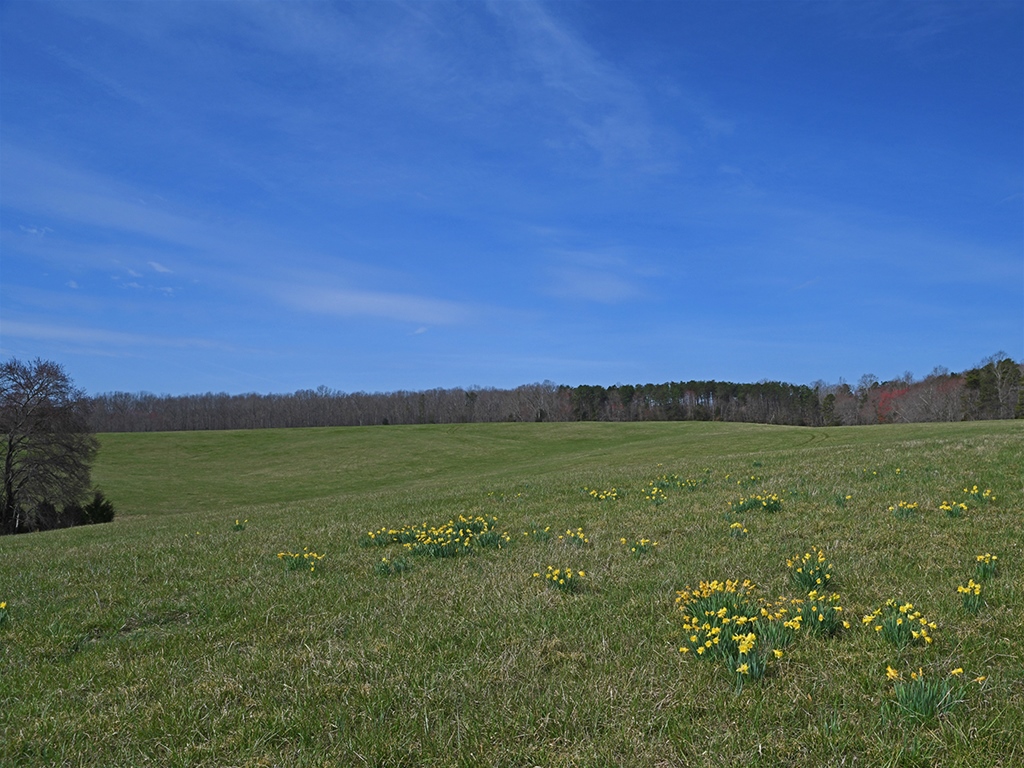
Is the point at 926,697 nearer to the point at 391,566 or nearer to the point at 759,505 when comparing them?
the point at 391,566

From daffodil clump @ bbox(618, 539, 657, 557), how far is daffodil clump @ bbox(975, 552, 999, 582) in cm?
344

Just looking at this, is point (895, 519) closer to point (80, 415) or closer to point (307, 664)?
point (307, 664)

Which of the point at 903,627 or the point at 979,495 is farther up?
the point at 979,495

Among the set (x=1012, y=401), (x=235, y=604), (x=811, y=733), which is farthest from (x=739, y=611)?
(x=1012, y=401)

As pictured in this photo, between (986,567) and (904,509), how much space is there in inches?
125

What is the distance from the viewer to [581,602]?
6.01 m

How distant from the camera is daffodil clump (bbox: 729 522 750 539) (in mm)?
8297

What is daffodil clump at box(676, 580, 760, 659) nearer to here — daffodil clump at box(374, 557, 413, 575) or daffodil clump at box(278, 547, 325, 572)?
daffodil clump at box(374, 557, 413, 575)

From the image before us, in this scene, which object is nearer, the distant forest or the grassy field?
the grassy field

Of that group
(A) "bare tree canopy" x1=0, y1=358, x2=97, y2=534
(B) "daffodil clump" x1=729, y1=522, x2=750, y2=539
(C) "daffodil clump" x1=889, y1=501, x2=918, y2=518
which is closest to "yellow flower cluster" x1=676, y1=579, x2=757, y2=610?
(B) "daffodil clump" x1=729, y1=522, x2=750, y2=539

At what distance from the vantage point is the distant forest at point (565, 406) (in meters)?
130

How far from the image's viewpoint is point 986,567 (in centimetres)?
591

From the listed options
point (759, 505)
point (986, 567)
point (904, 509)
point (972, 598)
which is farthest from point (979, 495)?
point (972, 598)

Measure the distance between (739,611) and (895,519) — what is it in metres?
4.83
